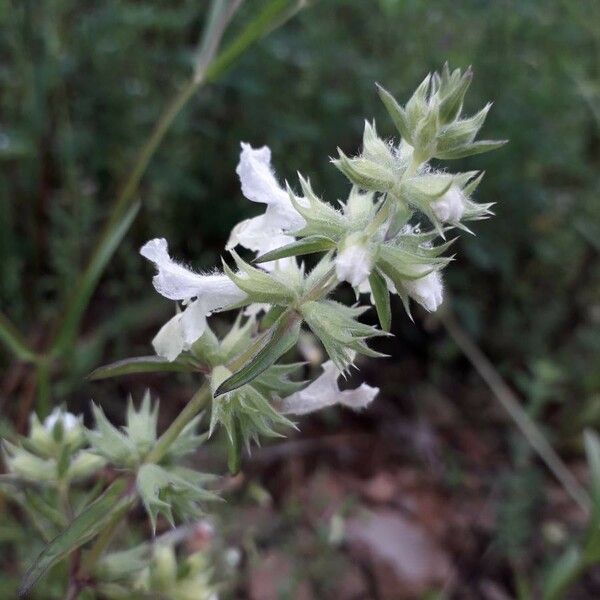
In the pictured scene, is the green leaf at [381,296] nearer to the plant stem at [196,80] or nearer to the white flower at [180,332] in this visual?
the white flower at [180,332]

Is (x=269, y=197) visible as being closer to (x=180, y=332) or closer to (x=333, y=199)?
(x=180, y=332)

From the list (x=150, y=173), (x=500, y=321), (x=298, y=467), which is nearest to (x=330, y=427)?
(x=298, y=467)

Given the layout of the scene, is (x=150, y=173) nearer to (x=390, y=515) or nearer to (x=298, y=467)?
(x=298, y=467)

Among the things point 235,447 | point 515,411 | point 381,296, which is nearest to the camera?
point 381,296

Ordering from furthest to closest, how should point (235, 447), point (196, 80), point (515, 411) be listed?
point (515, 411), point (196, 80), point (235, 447)

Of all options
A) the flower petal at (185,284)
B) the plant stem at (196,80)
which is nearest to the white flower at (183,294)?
the flower petal at (185,284)

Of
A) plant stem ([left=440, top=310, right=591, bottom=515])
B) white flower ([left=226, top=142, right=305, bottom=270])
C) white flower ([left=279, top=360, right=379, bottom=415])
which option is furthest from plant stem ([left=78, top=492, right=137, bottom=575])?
plant stem ([left=440, top=310, right=591, bottom=515])

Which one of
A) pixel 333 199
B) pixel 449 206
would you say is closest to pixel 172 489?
pixel 449 206
